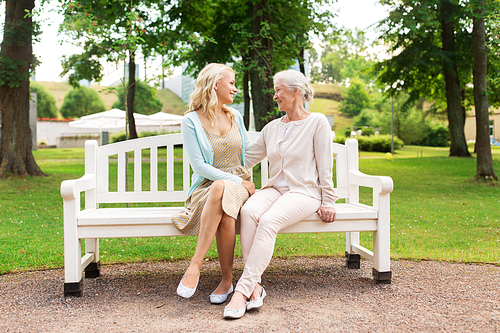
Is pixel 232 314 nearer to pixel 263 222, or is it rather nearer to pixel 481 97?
pixel 263 222

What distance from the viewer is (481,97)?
10.1 meters

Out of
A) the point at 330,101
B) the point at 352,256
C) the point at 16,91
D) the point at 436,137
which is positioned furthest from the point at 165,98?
the point at 352,256

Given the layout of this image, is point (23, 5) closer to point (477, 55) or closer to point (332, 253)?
point (332, 253)

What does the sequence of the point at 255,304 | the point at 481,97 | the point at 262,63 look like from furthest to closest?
the point at 481,97 < the point at 262,63 < the point at 255,304

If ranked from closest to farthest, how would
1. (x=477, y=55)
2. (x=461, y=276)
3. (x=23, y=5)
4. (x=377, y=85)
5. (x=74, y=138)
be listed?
1. (x=461, y=276)
2. (x=477, y=55)
3. (x=23, y=5)
4. (x=377, y=85)
5. (x=74, y=138)

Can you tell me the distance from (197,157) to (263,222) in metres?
0.68

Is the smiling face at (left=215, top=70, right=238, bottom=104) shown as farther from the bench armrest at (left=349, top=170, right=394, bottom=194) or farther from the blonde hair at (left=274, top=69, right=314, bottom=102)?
the bench armrest at (left=349, top=170, right=394, bottom=194)

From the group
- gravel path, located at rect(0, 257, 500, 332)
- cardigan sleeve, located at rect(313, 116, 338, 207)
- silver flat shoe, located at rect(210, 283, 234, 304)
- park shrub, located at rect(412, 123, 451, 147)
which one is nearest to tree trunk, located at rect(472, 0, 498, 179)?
gravel path, located at rect(0, 257, 500, 332)

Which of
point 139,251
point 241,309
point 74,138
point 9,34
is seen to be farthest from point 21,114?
point 74,138

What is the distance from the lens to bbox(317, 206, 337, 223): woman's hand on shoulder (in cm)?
303

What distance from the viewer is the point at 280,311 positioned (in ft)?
8.91

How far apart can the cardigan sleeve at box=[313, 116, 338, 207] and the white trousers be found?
0.08 m

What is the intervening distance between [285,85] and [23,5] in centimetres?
983

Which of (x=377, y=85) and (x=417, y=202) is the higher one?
(x=377, y=85)
